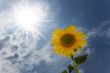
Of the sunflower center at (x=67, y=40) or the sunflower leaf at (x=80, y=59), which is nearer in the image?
the sunflower leaf at (x=80, y=59)

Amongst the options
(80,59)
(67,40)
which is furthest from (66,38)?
(80,59)

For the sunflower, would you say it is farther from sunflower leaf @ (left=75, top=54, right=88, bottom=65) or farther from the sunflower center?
sunflower leaf @ (left=75, top=54, right=88, bottom=65)

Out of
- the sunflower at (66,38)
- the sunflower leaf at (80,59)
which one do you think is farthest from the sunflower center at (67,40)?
the sunflower leaf at (80,59)

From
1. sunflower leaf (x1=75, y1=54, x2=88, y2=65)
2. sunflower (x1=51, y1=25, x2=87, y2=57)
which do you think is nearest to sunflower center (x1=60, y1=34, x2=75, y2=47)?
sunflower (x1=51, y1=25, x2=87, y2=57)

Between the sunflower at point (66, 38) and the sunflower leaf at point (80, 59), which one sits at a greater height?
the sunflower at point (66, 38)

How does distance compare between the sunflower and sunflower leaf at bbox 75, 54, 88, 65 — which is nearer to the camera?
sunflower leaf at bbox 75, 54, 88, 65

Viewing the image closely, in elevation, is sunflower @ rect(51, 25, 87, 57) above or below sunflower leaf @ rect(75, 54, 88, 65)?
above

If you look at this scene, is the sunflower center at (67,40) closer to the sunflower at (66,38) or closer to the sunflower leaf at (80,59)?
the sunflower at (66,38)

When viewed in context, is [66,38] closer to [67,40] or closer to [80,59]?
[67,40]

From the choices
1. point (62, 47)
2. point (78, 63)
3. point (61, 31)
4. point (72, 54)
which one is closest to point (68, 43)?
point (62, 47)
